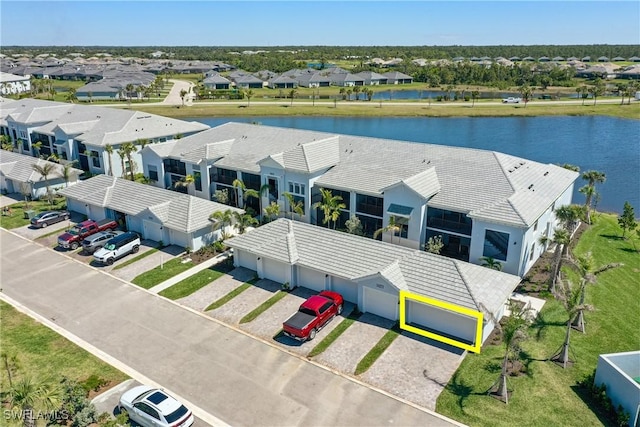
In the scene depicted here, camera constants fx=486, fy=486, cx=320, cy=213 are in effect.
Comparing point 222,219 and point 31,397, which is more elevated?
point 222,219

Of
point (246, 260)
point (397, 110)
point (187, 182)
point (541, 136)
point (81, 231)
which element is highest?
point (397, 110)

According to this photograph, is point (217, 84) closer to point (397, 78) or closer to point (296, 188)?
point (397, 78)

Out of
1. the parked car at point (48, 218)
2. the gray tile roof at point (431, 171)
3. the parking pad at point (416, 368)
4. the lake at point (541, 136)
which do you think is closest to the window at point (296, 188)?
the gray tile roof at point (431, 171)

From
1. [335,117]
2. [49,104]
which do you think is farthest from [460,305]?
[335,117]

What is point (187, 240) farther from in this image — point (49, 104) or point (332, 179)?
point (49, 104)

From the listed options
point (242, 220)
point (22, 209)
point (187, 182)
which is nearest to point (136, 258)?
point (242, 220)

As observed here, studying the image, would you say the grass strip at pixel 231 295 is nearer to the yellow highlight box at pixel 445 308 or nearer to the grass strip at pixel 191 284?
the grass strip at pixel 191 284

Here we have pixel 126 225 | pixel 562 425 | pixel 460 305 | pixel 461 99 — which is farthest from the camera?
pixel 461 99
